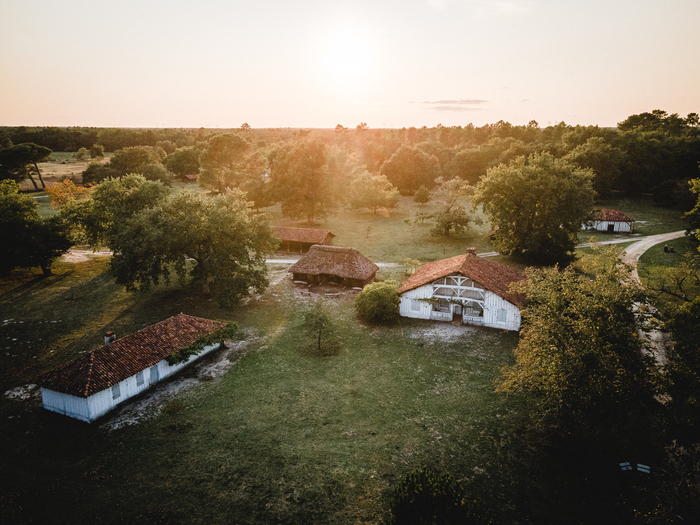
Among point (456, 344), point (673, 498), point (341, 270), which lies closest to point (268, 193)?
point (341, 270)

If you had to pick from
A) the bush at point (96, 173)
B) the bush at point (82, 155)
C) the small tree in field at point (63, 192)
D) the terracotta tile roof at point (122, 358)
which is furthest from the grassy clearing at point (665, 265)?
the bush at point (82, 155)

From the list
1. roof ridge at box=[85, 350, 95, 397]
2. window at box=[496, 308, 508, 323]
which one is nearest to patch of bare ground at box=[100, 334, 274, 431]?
roof ridge at box=[85, 350, 95, 397]

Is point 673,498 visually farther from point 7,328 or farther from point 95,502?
point 7,328

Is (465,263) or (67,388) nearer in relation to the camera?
(67,388)

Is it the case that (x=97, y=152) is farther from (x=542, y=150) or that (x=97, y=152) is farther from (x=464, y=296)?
(x=464, y=296)

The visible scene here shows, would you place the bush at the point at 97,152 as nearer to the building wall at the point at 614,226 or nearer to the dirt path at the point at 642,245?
the building wall at the point at 614,226

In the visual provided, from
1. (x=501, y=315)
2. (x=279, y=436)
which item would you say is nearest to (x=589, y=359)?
(x=279, y=436)
